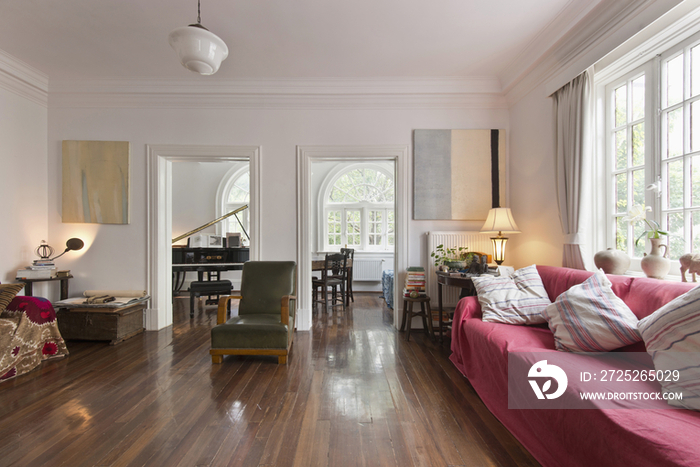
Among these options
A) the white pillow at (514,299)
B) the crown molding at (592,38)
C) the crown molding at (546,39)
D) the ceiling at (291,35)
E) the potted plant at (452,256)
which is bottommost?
the white pillow at (514,299)

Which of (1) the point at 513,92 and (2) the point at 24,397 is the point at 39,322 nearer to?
(2) the point at 24,397

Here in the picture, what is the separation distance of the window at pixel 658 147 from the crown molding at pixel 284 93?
1.73 m

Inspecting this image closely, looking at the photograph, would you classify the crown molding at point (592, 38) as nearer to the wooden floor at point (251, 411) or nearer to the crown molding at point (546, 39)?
the crown molding at point (546, 39)

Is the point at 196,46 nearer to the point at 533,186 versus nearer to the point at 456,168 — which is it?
the point at 456,168

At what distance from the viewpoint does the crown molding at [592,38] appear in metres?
2.46

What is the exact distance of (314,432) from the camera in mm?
2098

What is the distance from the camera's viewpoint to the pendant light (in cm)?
246

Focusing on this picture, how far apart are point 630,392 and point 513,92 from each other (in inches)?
148

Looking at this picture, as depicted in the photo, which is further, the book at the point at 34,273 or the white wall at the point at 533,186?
the book at the point at 34,273

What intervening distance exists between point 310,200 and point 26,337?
311 centimetres

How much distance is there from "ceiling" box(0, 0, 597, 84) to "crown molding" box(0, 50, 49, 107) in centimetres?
10

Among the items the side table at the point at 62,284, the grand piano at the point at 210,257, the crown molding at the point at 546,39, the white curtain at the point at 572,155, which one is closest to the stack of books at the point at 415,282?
the white curtain at the point at 572,155

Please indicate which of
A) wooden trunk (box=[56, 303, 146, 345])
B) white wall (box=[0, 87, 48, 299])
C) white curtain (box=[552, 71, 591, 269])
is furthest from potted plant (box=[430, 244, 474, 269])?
white wall (box=[0, 87, 48, 299])

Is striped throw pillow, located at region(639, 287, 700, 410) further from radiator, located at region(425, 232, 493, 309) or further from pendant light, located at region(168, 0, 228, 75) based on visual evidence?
pendant light, located at region(168, 0, 228, 75)
